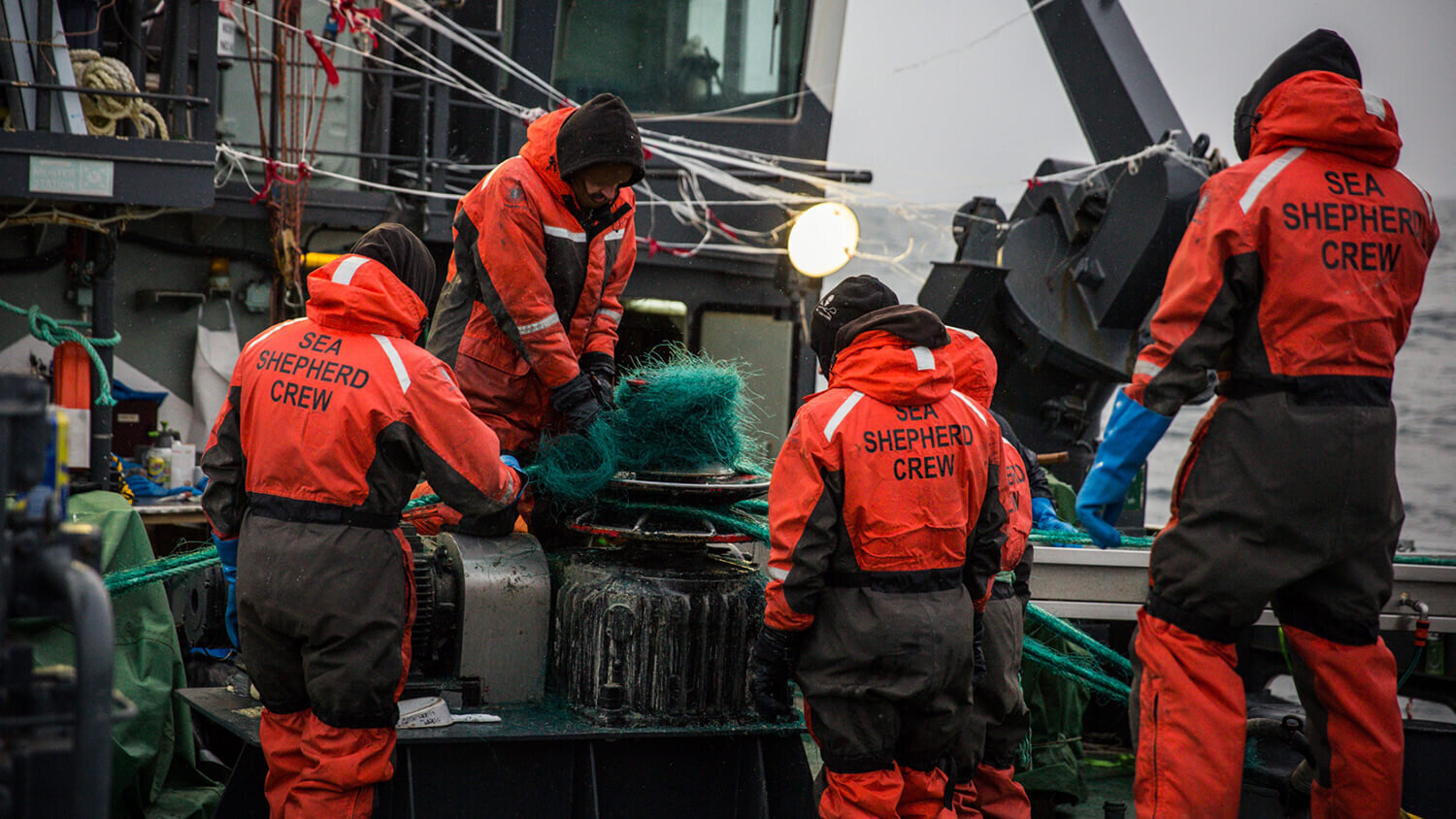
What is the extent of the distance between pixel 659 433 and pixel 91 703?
2.55m

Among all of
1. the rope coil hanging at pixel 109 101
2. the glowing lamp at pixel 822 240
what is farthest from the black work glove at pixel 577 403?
the glowing lamp at pixel 822 240

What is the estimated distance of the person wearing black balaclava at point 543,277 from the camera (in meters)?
4.10

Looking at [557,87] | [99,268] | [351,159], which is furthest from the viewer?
[557,87]

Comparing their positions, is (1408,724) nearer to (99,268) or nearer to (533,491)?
(533,491)

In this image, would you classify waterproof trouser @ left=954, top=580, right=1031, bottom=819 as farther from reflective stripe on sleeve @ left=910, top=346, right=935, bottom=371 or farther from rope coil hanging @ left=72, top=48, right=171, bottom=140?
rope coil hanging @ left=72, top=48, right=171, bottom=140

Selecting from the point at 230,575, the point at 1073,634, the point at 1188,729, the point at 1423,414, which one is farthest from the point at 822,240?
the point at 1423,414

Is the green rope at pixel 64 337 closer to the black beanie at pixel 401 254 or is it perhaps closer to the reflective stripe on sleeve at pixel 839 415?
the black beanie at pixel 401 254

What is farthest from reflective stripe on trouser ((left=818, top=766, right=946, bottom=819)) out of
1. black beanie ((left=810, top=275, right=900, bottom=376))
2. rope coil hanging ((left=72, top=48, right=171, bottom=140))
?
rope coil hanging ((left=72, top=48, right=171, bottom=140))

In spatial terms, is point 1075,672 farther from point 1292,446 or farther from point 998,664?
point 1292,446

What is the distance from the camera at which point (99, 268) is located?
19.3ft

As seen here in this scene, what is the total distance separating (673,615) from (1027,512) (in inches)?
45.0

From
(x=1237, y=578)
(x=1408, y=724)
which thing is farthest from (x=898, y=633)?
(x=1408, y=724)

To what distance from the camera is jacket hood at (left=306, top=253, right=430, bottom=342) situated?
3.38 meters

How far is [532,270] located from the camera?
161 inches
